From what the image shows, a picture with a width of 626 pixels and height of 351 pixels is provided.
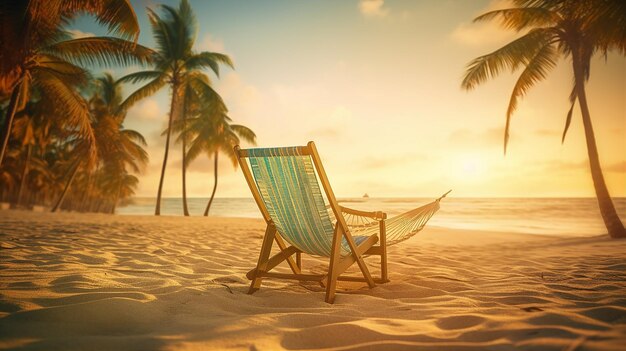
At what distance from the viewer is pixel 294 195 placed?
2.16m

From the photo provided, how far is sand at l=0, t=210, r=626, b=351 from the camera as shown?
134cm

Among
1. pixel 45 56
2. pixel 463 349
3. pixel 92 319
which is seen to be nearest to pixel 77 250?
pixel 92 319

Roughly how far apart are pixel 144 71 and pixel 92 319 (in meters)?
14.6

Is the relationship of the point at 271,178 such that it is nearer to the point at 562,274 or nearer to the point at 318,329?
the point at 318,329

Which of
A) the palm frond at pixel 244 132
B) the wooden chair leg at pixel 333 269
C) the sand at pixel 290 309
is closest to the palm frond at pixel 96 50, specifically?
the sand at pixel 290 309

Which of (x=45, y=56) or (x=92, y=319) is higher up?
(x=45, y=56)

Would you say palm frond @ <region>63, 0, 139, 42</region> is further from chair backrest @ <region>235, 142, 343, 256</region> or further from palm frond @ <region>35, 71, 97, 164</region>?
chair backrest @ <region>235, 142, 343, 256</region>

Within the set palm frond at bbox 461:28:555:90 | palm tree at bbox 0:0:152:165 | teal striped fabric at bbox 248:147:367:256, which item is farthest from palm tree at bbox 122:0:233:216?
teal striped fabric at bbox 248:147:367:256

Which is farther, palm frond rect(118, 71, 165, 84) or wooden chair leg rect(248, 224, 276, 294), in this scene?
palm frond rect(118, 71, 165, 84)

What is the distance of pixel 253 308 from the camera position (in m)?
1.87

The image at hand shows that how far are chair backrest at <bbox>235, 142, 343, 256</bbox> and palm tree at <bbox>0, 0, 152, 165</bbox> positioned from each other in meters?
5.25

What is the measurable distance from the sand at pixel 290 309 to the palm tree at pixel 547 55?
5080 mm

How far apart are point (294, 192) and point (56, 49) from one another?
377 inches

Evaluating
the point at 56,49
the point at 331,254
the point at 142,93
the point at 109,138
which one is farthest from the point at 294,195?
the point at 109,138
